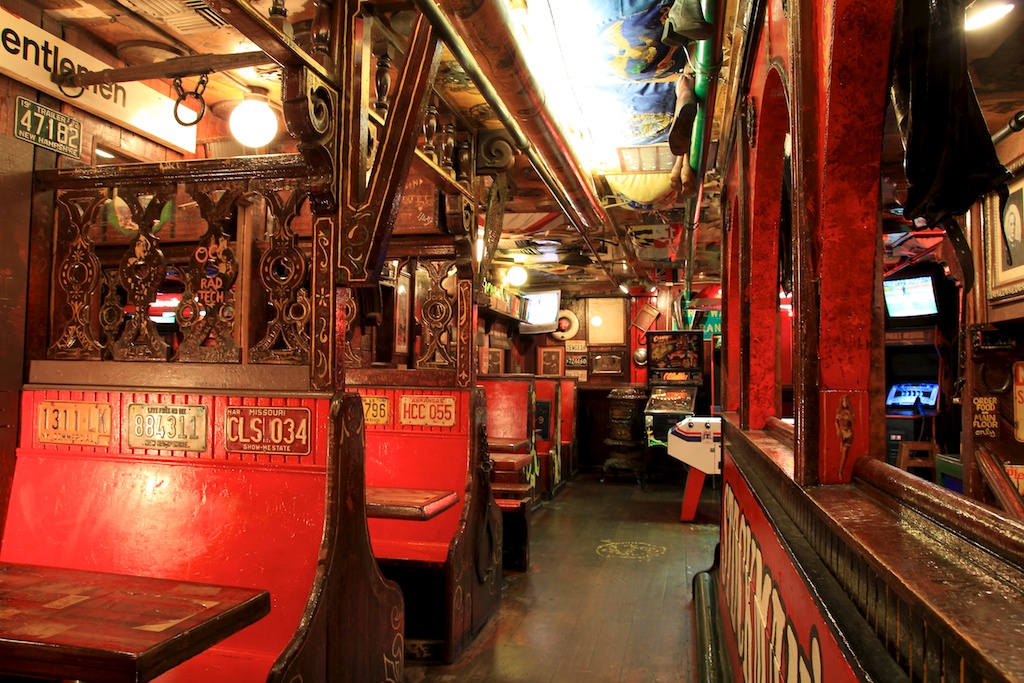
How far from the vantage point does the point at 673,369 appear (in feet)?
32.6

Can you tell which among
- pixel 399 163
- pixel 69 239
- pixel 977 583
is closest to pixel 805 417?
pixel 977 583

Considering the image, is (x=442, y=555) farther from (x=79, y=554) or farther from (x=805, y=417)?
(x=805, y=417)

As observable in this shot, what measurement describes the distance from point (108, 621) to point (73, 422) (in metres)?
1.14

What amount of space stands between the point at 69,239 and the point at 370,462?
1.96 m

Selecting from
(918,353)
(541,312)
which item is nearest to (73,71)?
(918,353)

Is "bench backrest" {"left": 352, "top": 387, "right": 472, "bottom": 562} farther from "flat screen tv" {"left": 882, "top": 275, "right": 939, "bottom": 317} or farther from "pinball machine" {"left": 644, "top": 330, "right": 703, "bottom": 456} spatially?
"pinball machine" {"left": 644, "top": 330, "right": 703, "bottom": 456}

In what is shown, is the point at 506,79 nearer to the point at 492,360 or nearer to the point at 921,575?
the point at 921,575

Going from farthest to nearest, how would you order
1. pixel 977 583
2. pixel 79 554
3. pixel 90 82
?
1. pixel 90 82
2. pixel 79 554
3. pixel 977 583

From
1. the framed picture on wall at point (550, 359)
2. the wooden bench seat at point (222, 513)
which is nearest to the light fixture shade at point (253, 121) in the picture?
the wooden bench seat at point (222, 513)

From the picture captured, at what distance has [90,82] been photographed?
2826 mm

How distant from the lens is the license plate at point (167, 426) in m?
2.33

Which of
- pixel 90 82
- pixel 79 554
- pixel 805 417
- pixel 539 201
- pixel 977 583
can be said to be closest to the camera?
pixel 977 583

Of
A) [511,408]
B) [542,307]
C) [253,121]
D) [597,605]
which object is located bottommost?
[597,605]

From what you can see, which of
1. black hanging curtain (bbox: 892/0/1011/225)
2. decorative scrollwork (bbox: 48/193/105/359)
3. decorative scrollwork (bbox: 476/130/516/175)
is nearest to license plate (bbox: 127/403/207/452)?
decorative scrollwork (bbox: 48/193/105/359)
